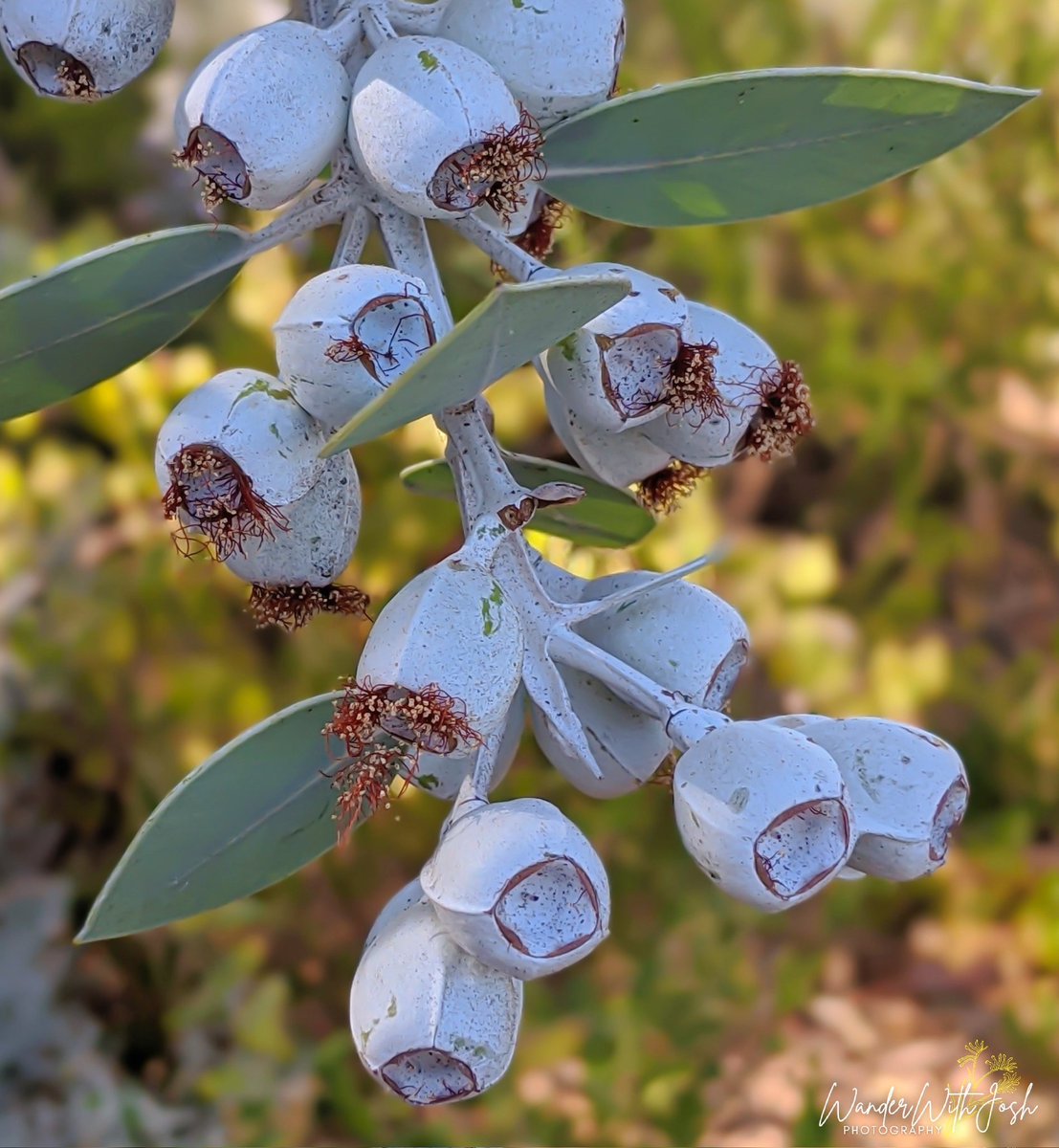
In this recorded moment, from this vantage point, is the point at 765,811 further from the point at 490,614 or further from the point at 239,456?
the point at 239,456

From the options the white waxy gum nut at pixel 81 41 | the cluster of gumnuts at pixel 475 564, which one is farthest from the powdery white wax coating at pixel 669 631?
the white waxy gum nut at pixel 81 41

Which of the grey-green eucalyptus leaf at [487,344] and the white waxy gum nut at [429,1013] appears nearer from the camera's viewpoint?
the grey-green eucalyptus leaf at [487,344]

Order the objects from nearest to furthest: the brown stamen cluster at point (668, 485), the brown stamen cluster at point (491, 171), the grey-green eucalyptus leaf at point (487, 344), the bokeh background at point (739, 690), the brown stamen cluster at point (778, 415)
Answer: the grey-green eucalyptus leaf at point (487, 344)
the brown stamen cluster at point (491, 171)
the brown stamen cluster at point (778, 415)
the brown stamen cluster at point (668, 485)
the bokeh background at point (739, 690)

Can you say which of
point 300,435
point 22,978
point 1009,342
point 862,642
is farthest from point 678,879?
point 300,435

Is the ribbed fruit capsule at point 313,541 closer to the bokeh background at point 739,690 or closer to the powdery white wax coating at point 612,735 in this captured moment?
the powdery white wax coating at point 612,735

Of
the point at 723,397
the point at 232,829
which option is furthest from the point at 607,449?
the point at 232,829

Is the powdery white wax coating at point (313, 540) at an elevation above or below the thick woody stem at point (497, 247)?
below

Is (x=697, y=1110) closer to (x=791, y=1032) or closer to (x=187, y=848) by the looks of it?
(x=791, y=1032)
